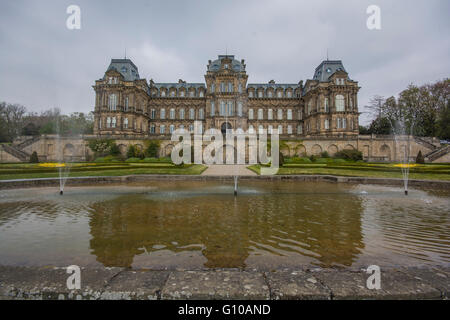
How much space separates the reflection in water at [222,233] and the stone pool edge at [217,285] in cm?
138

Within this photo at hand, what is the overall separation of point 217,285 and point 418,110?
65091 mm

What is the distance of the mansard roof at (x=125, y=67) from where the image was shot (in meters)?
48.4

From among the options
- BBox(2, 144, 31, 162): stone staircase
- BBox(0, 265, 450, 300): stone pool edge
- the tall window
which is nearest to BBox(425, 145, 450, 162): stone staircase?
BBox(0, 265, 450, 300): stone pool edge

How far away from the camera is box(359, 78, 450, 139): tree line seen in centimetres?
4669

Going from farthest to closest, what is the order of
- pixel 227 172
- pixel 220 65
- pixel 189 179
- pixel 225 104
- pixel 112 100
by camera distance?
pixel 220 65
pixel 225 104
pixel 112 100
pixel 227 172
pixel 189 179

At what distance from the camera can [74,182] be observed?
48.1 feet

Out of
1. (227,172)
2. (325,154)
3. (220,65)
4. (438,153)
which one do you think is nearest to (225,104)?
(220,65)

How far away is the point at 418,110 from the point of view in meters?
50.0

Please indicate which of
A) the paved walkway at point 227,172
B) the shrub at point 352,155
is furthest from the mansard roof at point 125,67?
the shrub at point 352,155

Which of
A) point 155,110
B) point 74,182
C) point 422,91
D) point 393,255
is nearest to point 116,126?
point 155,110

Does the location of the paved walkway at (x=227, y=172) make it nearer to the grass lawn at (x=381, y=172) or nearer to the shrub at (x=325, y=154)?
the grass lawn at (x=381, y=172)

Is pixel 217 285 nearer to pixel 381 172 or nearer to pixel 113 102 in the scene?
pixel 381 172
